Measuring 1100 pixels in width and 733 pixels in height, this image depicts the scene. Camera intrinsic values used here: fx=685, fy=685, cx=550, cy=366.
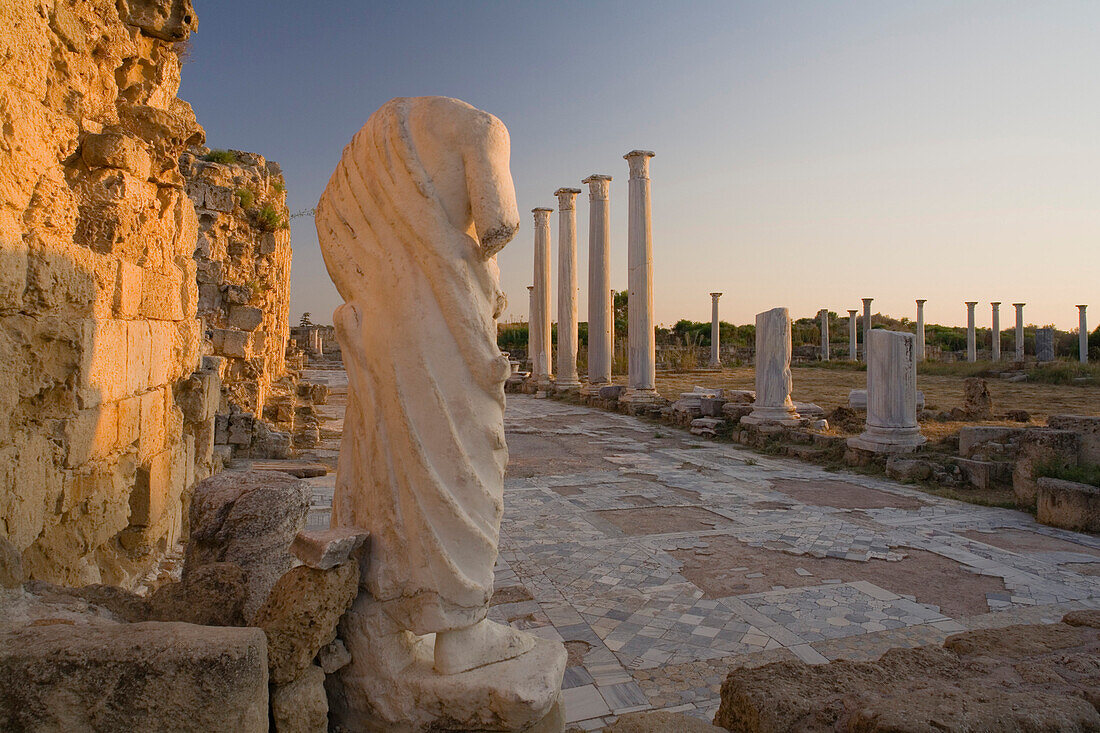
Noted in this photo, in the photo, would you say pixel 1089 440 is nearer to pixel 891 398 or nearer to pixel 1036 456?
pixel 1036 456

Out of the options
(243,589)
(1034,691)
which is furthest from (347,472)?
(1034,691)

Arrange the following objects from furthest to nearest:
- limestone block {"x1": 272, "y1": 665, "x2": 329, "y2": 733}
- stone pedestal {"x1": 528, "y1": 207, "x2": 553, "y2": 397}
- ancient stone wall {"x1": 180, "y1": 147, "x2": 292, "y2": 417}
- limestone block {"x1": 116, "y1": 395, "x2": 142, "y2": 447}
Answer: stone pedestal {"x1": 528, "y1": 207, "x2": 553, "y2": 397}
ancient stone wall {"x1": 180, "y1": 147, "x2": 292, "y2": 417}
limestone block {"x1": 116, "y1": 395, "x2": 142, "y2": 447}
limestone block {"x1": 272, "y1": 665, "x2": 329, "y2": 733}

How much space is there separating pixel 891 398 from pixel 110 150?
941cm

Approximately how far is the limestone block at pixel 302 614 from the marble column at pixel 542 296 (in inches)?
773


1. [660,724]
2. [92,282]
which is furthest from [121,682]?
[92,282]

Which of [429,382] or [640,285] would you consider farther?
[640,285]

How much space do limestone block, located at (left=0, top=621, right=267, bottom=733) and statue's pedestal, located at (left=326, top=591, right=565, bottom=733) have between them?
474mm

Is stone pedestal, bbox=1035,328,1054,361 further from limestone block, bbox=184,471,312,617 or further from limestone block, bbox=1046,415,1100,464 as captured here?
limestone block, bbox=184,471,312,617

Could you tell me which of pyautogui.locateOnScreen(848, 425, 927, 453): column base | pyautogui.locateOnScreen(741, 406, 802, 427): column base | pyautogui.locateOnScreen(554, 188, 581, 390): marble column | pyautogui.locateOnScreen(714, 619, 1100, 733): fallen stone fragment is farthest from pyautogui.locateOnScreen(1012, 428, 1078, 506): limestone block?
pyautogui.locateOnScreen(554, 188, 581, 390): marble column

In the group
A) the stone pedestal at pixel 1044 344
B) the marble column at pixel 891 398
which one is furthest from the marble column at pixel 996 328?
the marble column at pixel 891 398

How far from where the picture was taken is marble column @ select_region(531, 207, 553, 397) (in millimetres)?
22766

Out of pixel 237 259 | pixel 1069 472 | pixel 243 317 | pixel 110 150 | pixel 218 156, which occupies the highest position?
Answer: pixel 218 156

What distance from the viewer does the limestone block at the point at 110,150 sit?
3508mm

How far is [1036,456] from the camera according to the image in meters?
7.38
